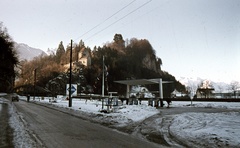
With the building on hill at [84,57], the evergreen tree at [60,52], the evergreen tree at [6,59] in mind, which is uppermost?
the evergreen tree at [60,52]

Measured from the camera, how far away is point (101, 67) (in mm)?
123562

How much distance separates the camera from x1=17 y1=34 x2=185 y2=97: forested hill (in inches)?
4345

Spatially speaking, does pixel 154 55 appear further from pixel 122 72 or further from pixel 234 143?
pixel 234 143

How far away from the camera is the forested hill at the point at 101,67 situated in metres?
110

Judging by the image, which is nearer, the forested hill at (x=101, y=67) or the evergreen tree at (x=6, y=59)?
the evergreen tree at (x=6, y=59)

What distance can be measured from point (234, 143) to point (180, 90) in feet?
440

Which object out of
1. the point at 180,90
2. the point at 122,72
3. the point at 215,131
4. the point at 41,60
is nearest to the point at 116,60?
the point at 122,72

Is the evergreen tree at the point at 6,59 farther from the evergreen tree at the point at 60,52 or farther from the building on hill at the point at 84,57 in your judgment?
the evergreen tree at the point at 60,52

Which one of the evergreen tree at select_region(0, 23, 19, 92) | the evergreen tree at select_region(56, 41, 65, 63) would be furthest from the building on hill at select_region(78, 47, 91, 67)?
the evergreen tree at select_region(0, 23, 19, 92)

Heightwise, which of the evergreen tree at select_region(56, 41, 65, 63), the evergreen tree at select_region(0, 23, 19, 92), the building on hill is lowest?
the evergreen tree at select_region(0, 23, 19, 92)

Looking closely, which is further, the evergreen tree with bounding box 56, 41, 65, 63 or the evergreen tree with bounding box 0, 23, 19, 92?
the evergreen tree with bounding box 56, 41, 65, 63

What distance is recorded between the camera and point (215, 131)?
32.2ft

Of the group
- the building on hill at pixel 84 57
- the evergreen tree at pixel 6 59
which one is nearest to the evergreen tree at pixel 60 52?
the building on hill at pixel 84 57

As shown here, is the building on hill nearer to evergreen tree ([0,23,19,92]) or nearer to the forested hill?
the forested hill
